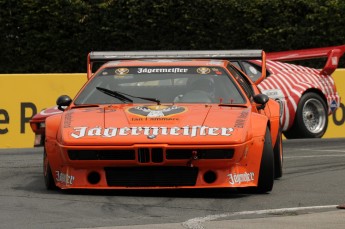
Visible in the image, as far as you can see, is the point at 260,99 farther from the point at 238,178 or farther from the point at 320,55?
the point at 320,55

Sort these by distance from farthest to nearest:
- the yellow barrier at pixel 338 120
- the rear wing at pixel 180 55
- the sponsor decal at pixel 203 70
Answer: the yellow barrier at pixel 338 120 < the rear wing at pixel 180 55 < the sponsor decal at pixel 203 70

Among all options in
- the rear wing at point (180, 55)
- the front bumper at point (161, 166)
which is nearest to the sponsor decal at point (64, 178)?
the front bumper at point (161, 166)

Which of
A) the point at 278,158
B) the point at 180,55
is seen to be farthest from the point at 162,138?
the point at 180,55

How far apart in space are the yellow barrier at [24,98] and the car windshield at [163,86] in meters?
7.12

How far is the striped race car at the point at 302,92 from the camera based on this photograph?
1911 centimetres

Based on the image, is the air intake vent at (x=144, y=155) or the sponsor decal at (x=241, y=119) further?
the sponsor decal at (x=241, y=119)

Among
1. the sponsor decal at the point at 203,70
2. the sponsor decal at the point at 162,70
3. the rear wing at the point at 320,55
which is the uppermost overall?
the sponsor decal at the point at 203,70

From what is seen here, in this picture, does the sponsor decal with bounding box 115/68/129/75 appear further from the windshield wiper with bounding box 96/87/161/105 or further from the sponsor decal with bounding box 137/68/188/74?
the windshield wiper with bounding box 96/87/161/105

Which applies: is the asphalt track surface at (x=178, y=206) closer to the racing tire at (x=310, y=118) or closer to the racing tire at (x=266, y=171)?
the racing tire at (x=266, y=171)

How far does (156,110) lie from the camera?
1113 centimetres

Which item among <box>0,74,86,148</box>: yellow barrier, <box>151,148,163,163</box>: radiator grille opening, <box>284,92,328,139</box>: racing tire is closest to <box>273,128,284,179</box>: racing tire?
<box>151,148,163,163</box>: radiator grille opening

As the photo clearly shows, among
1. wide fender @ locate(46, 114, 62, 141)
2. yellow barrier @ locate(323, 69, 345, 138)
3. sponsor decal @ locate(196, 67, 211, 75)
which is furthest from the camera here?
yellow barrier @ locate(323, 69, 345, 138)

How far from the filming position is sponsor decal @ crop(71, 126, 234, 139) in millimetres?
10484

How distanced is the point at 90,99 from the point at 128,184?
145cm
